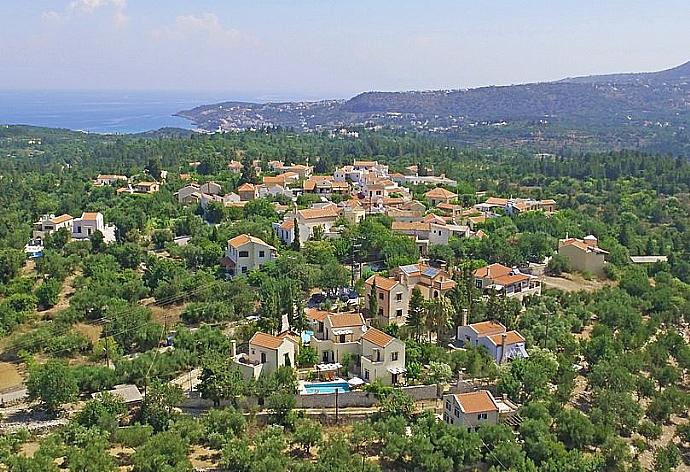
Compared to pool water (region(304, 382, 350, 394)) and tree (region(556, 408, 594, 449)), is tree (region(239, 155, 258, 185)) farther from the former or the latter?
tree (region(556, 408, 594, 449))

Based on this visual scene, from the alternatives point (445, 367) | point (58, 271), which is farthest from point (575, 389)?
point (58, 271)

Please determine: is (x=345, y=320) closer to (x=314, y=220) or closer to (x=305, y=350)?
(x=305, y=350)

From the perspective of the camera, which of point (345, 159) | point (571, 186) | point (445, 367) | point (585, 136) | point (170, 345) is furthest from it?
point (585, 136)

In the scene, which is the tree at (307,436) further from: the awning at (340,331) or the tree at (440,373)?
the awning at (340,331)

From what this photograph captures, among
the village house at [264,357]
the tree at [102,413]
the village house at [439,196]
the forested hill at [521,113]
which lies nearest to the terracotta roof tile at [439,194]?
the village house at [439,196]

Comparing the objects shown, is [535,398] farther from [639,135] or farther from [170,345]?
[639,135]

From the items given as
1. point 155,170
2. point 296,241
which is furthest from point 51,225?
point 155,170

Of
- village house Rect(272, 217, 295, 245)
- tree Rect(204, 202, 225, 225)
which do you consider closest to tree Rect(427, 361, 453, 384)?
village house Rect(272, 217, 295, 245)
